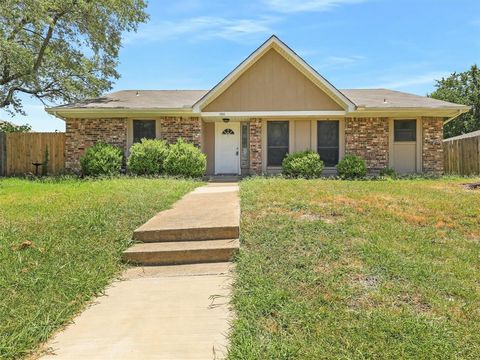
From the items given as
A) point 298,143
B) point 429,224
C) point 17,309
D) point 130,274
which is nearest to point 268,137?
point 298,143

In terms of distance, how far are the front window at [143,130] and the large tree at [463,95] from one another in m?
31.2

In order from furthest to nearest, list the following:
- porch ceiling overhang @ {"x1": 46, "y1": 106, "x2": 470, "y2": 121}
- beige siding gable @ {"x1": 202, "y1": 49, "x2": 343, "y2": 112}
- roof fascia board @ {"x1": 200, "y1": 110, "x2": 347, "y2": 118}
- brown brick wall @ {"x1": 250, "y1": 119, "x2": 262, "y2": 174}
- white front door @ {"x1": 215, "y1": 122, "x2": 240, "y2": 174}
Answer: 1. white front door @ {"x1": 215, "y1": 122, "x2": 240, "y2": 174}
2. brown brick wall @ {"x1": 250, "y1": 119, "x2": 262, "y2": 174}
3. beige siding gable @ {"x1": 202, "y1": 49, "x2": 343, "y2": 112}
4. roof fascia board @ {"x1": 200, "y1": 110, "x2": 347, "y2": 118}
5. porch ceiling overhang @ {"x1": 46, "y1": 106, "x2": 470, "y2": 121}

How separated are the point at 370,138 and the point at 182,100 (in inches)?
320

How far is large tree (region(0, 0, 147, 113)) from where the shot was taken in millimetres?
17453

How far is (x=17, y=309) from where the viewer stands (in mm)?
3703

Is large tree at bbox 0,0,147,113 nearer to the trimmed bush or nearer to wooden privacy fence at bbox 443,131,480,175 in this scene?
the trimmed bush

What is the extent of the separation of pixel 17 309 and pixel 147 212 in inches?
140

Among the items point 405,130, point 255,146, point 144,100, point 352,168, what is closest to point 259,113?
point 255,146

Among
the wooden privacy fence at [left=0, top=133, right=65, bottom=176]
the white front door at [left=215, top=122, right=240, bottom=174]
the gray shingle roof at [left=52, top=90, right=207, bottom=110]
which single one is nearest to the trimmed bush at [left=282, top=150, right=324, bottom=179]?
the white front door at [left=215, top=122, right=240, bottom=174]

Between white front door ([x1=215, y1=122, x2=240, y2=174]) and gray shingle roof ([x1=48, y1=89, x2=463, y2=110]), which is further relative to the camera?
white front door ([x1=215, y1=122, x2=240, y2=174])

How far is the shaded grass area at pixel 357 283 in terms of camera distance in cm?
310

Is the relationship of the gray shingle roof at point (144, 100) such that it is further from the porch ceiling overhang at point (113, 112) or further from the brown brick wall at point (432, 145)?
the brown brick wall at point (432, 145)

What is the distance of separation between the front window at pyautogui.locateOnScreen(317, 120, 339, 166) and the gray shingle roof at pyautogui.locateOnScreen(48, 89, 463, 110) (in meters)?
1.39

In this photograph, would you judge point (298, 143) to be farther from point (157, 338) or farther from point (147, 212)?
point (157, 338)
